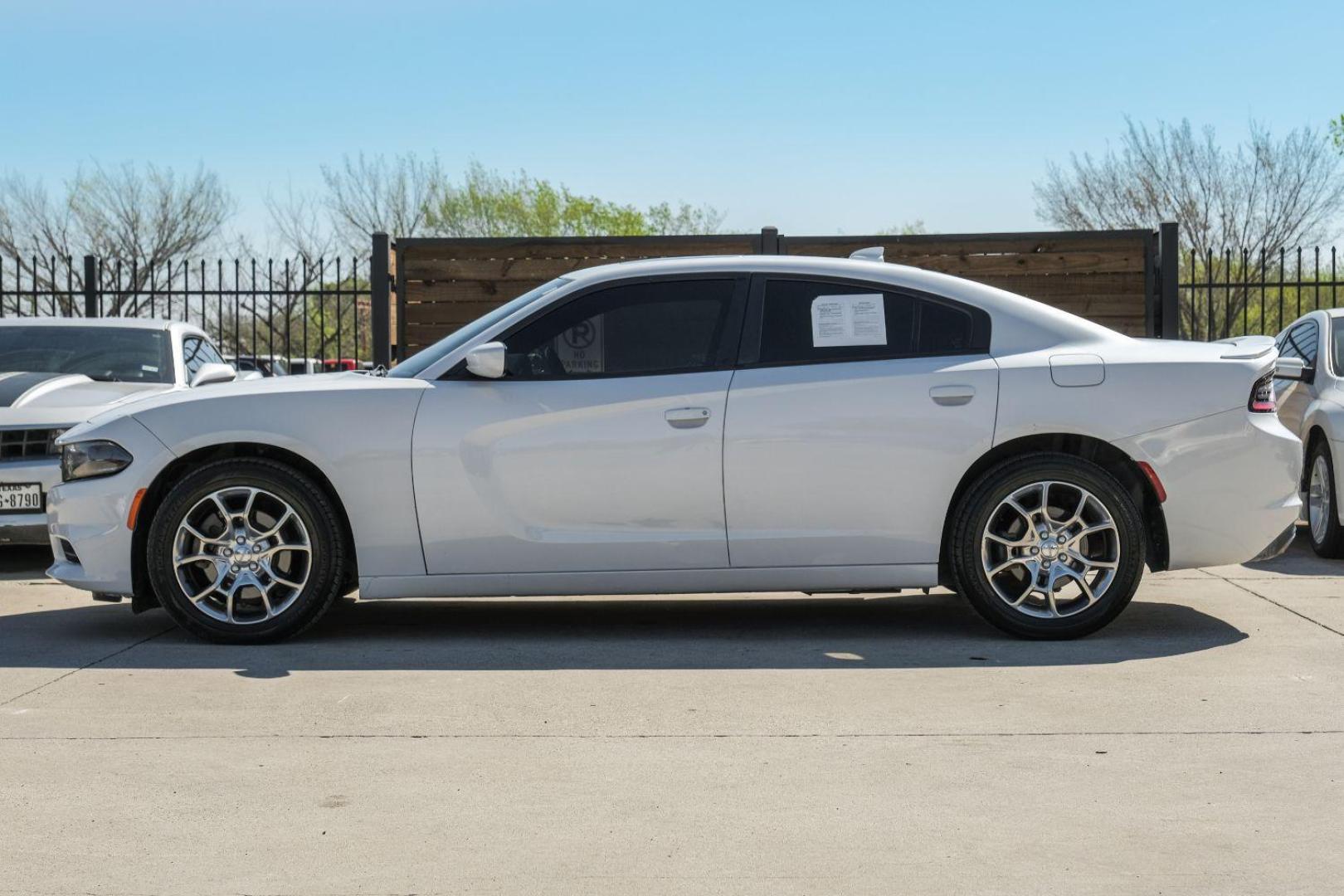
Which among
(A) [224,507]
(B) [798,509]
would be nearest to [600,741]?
(B) [798,509]

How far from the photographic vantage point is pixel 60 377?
9711mm

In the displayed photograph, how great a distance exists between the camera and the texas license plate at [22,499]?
346 inches

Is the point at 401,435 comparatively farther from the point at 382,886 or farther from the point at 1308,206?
the point at 1308,206

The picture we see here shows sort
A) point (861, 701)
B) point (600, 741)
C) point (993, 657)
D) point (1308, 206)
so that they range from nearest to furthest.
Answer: point (600, 741)
point (861, 701)
point (993, 657)
point (1308, 206)

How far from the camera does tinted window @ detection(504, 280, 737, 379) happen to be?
6395mm

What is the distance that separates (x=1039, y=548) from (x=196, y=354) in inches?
258

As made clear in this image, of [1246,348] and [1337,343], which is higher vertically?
[1337,343]

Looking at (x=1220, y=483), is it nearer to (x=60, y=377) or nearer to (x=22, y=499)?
(x=22, y=499)

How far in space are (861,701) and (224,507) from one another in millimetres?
2708

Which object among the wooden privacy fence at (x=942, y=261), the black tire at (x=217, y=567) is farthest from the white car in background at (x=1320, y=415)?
the black tire at (x=217, y=567)

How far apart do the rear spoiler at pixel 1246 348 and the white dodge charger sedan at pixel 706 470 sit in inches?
2.2

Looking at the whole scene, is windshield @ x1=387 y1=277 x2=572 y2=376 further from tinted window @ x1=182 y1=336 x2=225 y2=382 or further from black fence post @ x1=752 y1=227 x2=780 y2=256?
black fence post @ x1=752 y1=227 x2=780 y2=256

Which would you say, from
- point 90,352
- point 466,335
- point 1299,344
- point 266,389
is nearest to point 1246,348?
point 466,335

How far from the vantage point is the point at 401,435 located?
6.28 metres
